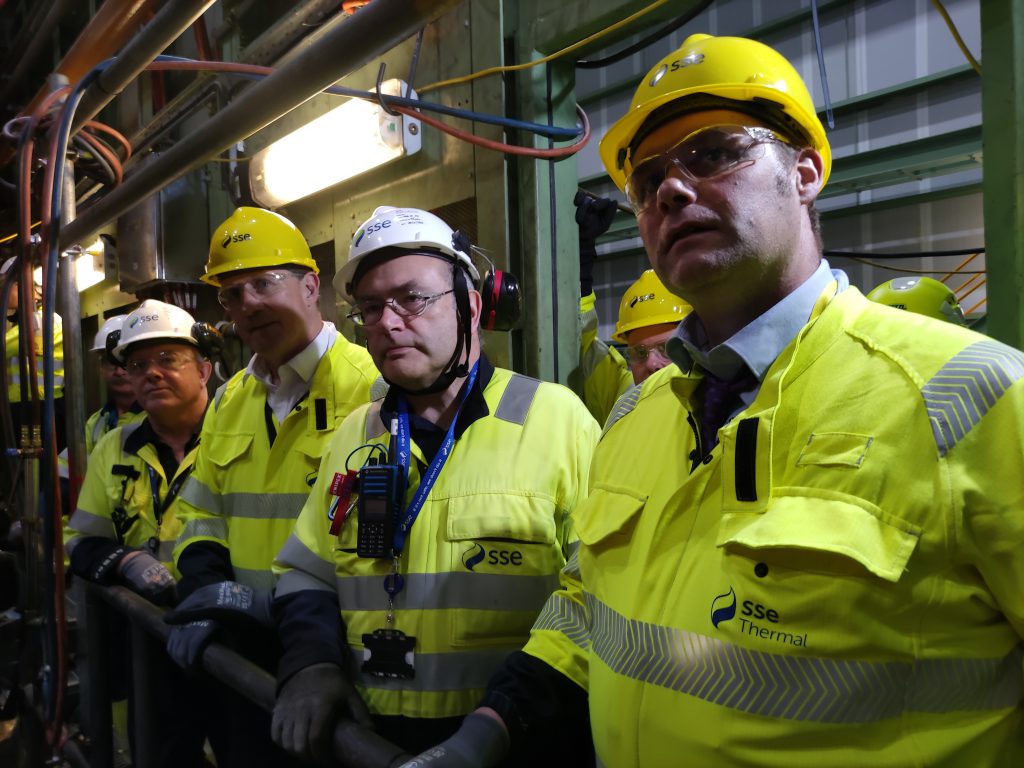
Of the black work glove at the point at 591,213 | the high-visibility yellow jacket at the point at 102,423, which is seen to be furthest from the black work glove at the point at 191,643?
the high-visibility yellow jacket at the point at 102,423

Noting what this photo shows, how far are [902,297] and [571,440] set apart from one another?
1.93 metres

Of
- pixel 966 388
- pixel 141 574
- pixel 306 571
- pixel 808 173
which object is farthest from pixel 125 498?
pixel 966 388

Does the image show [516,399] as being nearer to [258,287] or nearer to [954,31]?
[258,287]

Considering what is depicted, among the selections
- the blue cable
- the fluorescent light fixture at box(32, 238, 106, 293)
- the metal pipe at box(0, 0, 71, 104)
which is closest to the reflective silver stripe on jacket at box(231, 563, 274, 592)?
the blue cable

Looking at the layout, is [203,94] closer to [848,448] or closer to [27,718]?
[27,718]

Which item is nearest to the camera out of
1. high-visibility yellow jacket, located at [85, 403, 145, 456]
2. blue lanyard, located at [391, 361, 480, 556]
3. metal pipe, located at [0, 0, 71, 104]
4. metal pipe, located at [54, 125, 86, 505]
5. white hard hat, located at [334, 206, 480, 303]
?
blue lanyard, located at [391, 361, 480, 556]

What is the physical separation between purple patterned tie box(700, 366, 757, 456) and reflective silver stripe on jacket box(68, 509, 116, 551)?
271cm

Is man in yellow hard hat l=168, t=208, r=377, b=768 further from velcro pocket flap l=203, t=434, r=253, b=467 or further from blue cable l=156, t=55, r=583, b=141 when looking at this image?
blue cable l=156, t=55, r=583, b=141

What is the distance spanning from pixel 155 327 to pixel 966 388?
9.97 feet

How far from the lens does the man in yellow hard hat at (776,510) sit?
0.82 metres

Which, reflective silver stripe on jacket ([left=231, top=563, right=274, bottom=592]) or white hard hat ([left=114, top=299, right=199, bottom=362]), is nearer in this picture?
reflective silver stripe on jacket ([left=231, top=563, right=274, bottom=592])

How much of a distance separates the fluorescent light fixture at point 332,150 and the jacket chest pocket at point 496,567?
2073mm

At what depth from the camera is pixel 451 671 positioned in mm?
1557

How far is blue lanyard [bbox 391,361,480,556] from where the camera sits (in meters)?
1.64
